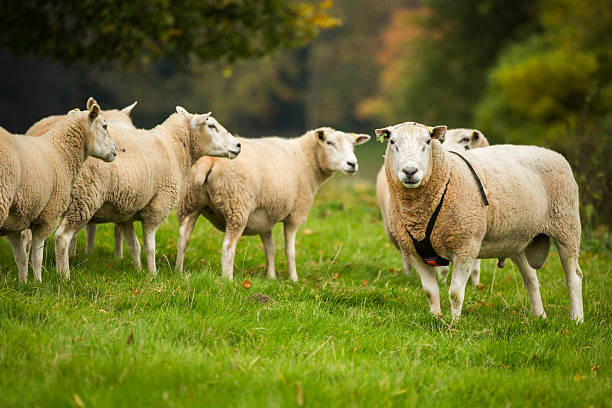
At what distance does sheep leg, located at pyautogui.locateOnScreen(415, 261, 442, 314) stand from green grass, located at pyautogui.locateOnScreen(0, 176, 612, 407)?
151mm

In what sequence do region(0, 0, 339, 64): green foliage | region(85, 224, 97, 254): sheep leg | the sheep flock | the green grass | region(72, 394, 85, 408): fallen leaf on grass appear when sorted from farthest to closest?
1. region(0, 0, 339, 64): green foliage
2. region(85, 224, 97, 254): sheep leg
3. the sheep flock
4. the green grass
5. region(72, 394, 85, 408): fallen leaf on grass

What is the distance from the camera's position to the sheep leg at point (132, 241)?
6152 millimetres

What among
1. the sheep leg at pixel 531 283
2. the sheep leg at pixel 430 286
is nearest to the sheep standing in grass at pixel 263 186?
the sheep leg at pixel 430 286

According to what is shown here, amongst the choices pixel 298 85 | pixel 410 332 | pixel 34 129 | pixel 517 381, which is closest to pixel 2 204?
pixel 34 129

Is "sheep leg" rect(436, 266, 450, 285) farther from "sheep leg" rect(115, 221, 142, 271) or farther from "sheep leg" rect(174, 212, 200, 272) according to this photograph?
"sheep leg" rect(115, 221, 142, 271)

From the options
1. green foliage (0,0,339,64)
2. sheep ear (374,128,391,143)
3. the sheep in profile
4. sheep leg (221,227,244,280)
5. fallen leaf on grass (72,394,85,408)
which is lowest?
sheep leg (221,227,244,280)

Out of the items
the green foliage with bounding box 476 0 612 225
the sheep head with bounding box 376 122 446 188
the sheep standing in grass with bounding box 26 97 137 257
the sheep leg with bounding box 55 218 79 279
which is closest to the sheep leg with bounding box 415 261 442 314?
the sheep head with bounding box 376 122 446 188

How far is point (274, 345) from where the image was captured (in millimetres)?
4070

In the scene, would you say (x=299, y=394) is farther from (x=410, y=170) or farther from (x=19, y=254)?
(x=19, y=254)

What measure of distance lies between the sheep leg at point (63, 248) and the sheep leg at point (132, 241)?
0.84 metres

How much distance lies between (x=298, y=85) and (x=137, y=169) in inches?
1493

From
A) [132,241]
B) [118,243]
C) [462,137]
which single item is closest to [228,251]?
[132,241]

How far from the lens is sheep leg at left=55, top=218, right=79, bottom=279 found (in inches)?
208

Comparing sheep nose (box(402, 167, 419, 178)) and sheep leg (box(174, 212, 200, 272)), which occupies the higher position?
sheep nose (box(402, 167, 419, 178))
